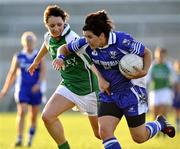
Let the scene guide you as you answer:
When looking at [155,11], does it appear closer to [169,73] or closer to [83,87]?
[169,73]

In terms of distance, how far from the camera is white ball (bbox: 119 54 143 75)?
8062mm

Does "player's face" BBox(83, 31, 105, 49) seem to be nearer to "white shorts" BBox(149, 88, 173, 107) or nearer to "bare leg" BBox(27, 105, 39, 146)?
"bare leg" BBox(27, 105, 39, 146)

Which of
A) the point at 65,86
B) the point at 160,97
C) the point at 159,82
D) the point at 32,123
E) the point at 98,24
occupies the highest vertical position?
the point at 98,24

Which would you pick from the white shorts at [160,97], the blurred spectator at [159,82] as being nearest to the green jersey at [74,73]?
the blurred spectator at [159,82]

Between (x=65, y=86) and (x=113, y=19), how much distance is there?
26833 millimetres

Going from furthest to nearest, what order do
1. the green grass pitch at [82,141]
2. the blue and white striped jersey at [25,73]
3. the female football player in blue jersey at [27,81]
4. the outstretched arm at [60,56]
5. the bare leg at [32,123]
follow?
the blue and white striped jersey at [25,73] < the female football player in blue jersey at [27,81] < the bare leg at [32,123] < the green grass pitch at [82,141] < the outstretched arm at [60,56]

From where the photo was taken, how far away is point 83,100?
9352 millimetres

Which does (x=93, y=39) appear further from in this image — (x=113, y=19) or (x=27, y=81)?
(x=113, y=19)

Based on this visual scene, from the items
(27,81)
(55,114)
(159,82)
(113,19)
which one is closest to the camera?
(55,114)

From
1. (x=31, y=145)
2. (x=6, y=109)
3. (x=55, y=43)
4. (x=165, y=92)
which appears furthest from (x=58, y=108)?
(x=6, y=109)

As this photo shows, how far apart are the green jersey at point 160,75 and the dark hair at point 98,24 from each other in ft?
29.2

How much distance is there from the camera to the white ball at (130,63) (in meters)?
8.06

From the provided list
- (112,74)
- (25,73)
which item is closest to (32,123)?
(25,73)

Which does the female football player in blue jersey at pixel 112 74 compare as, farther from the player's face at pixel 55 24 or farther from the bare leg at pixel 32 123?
the bare leg at pixel 32 123
